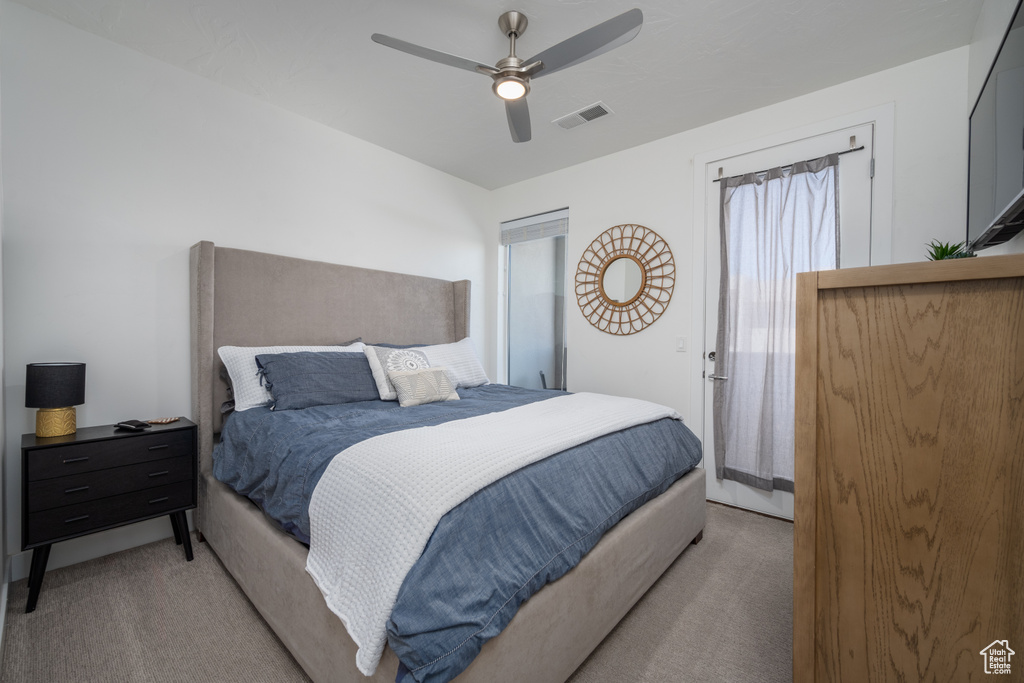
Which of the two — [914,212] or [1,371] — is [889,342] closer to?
[914,212]

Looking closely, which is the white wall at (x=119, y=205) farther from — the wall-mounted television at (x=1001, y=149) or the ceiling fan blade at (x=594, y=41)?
the wall-mounted television at (x=1001, y=149)

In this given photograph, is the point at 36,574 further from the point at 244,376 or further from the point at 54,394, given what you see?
the point at 244,376

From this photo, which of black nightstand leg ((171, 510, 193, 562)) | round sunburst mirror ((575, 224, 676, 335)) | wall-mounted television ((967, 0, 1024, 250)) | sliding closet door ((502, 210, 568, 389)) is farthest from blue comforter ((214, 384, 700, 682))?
sliding closet door ((502, 210, 568, 389))

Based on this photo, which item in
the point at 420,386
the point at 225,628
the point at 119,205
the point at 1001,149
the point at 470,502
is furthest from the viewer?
the point at 420,386

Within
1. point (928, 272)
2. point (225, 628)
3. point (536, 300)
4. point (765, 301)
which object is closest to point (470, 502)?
point (928, 272)

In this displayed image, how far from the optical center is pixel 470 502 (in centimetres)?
119

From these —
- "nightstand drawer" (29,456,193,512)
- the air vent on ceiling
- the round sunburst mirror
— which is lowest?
"nightstand drawer" (29,456,193,512)

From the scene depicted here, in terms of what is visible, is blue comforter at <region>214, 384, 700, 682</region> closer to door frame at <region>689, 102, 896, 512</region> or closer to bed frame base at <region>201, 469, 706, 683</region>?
bed frame base at <region>201, 469, 706, 683</region>

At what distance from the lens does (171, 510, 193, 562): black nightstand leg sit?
2182 millimetres

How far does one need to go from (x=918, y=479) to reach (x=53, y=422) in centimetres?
297

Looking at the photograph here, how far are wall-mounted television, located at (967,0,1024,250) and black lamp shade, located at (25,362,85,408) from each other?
3536mm

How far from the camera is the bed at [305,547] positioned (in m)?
1.24

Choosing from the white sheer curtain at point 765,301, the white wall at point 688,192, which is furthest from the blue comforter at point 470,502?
the white wall at point 688,192

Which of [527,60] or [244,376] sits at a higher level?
[527,60]
